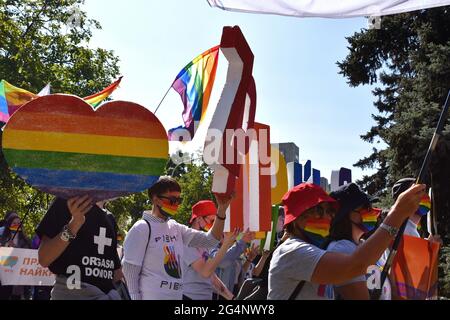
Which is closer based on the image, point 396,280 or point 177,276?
point 396,280

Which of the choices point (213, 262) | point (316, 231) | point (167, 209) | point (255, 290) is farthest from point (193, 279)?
point (316, 231)

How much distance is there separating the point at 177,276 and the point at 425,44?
15223 mm

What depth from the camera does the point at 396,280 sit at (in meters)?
4.81

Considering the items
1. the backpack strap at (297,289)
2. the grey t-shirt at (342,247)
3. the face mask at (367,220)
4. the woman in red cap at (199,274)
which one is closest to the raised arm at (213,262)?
the woman in red cap at (199,274)

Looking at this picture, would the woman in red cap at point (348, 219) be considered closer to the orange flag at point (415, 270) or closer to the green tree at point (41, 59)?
the orange flag at point (415, 270)

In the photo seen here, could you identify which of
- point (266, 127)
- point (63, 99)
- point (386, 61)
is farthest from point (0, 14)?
point (63, 99)

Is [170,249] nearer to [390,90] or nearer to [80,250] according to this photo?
[80,250]

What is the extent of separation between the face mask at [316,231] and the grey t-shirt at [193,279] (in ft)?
8.32

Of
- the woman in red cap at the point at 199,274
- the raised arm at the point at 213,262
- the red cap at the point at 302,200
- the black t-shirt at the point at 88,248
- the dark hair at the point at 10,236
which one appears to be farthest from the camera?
the dark hair at the point at 10,236

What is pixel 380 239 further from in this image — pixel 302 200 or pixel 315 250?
pixel 302 200

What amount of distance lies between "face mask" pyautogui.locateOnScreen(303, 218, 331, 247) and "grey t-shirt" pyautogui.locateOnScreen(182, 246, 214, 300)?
254 cm

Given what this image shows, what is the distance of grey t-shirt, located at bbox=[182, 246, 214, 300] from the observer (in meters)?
6.18

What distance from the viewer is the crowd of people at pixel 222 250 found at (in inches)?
134

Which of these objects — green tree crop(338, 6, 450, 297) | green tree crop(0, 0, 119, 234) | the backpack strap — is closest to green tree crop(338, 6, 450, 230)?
green tree crop(338, 6, 450, 297)
